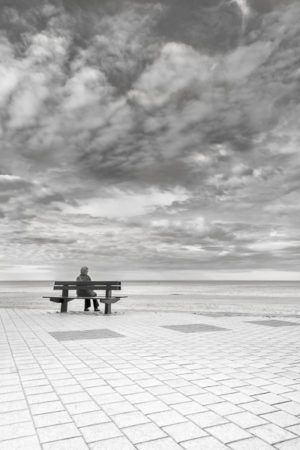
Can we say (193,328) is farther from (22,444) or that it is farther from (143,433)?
(22,444)

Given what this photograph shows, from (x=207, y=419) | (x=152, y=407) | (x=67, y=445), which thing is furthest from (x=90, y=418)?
(x=207, y=419)

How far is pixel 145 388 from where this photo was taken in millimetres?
4160

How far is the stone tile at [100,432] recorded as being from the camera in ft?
9.48

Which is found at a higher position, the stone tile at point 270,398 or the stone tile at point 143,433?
the stone tile at point 270,398

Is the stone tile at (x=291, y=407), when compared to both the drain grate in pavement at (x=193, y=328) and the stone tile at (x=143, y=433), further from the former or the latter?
the drain grate in pavement at (x=193, y=328)

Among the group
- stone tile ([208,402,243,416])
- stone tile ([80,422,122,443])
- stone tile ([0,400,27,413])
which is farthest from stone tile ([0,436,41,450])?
stone tile ([208,402,243,416])

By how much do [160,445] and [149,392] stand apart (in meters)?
1.28

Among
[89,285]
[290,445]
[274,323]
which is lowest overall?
[290,445]

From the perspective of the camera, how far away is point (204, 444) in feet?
9.07

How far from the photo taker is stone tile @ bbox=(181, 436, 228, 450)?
8.87 ft

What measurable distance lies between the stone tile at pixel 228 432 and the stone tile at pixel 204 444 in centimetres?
7

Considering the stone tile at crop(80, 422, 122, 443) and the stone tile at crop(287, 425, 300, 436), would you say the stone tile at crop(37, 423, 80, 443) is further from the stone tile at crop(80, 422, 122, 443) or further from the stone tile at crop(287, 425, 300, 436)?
the stone tile at crop(287, 425, 300, 436)

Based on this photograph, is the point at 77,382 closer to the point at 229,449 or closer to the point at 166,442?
the point at 166,442

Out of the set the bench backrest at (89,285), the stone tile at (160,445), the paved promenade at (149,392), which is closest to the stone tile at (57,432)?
the paved promenade at (149,392)
